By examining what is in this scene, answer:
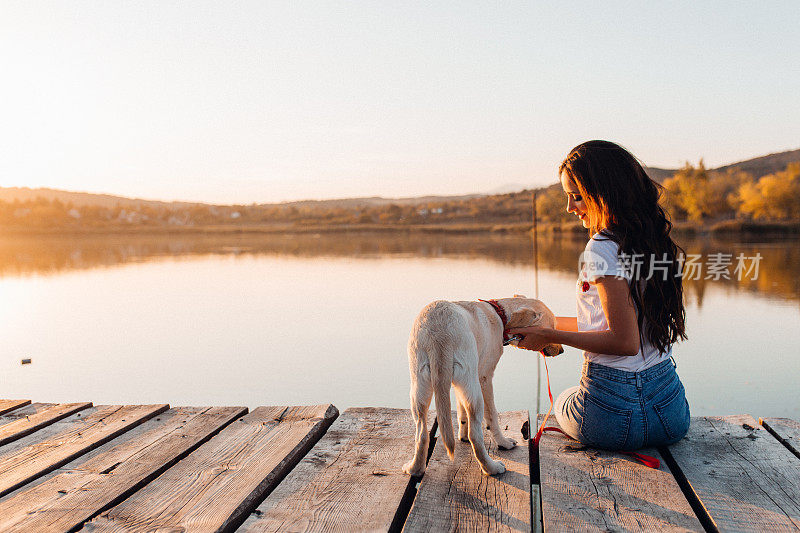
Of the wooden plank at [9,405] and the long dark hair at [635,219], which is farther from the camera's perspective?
the wooden plank at [9,405]

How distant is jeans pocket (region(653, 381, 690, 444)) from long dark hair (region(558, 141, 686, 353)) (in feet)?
0.88

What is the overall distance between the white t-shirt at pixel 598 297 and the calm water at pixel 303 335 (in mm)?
2806

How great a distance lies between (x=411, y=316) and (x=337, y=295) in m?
3.16

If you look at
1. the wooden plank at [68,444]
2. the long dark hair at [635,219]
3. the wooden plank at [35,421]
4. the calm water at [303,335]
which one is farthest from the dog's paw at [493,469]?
the calm water at [303,335]

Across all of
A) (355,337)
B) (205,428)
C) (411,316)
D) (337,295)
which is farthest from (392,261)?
(205,428)

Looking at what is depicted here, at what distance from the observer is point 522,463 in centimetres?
300

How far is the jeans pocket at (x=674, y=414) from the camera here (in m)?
3.01

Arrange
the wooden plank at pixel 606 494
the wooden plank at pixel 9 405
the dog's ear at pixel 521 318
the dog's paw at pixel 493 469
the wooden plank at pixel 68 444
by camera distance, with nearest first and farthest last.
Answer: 1. the wooden plank at pixel 606 494
2. the dog's paw at pixel 493 469
3. the wooden plank at pixel 68 444
4. the dog's ear at pixel 521 318
5. the wooden plank at pixel 9 405

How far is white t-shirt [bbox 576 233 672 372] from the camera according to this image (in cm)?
285

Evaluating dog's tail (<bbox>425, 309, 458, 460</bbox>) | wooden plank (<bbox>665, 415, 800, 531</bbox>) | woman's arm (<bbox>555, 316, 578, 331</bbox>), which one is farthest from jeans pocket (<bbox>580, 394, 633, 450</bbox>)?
dog's tail (<bbox>425, 309, 458, 460</bbox>)

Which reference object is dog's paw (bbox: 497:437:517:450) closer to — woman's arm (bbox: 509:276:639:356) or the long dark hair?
woman's arm (bbox: 509:276:639:356)

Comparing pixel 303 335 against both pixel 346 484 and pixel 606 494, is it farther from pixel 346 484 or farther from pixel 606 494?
pixel 606 494

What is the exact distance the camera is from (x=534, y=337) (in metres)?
3.19

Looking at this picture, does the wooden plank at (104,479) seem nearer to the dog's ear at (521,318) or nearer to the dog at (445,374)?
the dog at (445,374)
